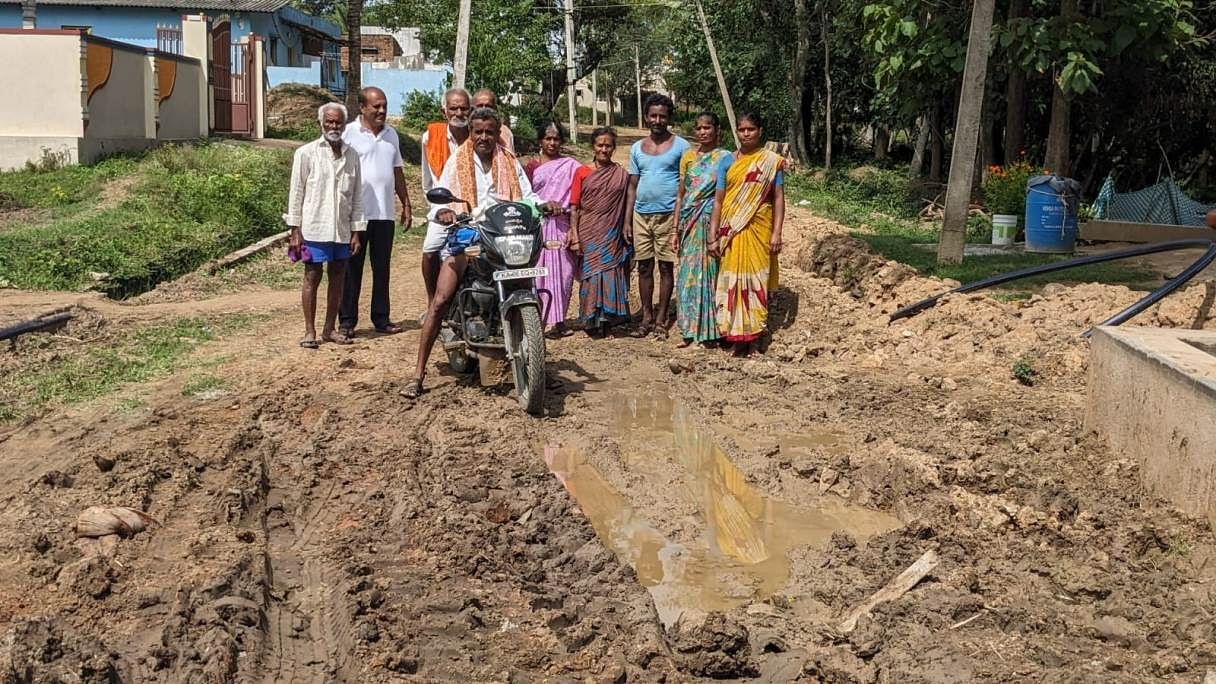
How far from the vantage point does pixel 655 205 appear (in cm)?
873

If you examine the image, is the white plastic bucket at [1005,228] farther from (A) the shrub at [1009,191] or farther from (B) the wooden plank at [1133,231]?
(B) the wooden plank at [1133,231]

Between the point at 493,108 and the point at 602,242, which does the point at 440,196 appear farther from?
the point at 602,242

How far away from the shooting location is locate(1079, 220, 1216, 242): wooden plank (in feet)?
45.3

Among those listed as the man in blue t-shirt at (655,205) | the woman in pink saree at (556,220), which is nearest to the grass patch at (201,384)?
the woman in pink saree at (556,220)

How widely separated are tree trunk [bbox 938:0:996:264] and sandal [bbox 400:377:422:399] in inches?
237

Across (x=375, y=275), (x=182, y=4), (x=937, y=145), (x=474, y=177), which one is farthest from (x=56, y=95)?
(x=937, y=145)

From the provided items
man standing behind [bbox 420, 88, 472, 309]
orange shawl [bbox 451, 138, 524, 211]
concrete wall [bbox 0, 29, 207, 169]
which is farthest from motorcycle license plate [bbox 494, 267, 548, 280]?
concrete wall [bbox 0, 29, 207, 169]

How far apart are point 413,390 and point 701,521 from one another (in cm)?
230

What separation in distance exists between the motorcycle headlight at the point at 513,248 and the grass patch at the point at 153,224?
565 centimetres

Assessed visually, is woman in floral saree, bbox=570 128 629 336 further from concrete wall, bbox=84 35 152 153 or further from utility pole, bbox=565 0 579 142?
utility pole, bbox=565 0 579 142

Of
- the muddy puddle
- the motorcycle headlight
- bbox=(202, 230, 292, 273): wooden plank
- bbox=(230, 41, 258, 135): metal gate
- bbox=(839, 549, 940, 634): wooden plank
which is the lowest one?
the muddy puddle

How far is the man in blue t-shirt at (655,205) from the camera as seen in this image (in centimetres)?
865

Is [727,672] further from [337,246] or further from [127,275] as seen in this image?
[127,275]

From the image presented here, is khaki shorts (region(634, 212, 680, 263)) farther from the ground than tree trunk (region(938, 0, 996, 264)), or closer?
closer
